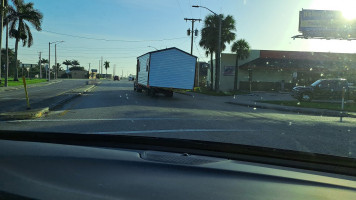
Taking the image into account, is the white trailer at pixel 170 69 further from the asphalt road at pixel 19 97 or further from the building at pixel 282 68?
the building at pixel 282 68

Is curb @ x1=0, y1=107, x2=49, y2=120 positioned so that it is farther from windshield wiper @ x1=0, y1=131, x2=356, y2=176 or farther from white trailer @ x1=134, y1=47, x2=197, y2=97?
white trailer @ x1=134, y1=47, x2=197, y2=97

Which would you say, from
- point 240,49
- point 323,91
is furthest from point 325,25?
point 323,91

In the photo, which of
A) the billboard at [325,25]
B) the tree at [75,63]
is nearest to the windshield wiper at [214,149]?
the billboard at [325,25]

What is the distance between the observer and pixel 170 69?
23344 millimetres

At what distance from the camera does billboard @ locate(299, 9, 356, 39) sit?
3725cm

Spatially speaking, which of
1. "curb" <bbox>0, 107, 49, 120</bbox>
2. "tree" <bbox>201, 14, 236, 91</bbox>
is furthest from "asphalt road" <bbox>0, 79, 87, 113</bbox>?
"tree" <bbox>201, 14, 236, 91</bbox>

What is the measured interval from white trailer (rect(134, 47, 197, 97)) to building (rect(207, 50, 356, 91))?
20106 millimetres

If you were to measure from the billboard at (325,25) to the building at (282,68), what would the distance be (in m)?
5.04

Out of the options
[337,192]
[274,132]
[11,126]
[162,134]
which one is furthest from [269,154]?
[11,126]

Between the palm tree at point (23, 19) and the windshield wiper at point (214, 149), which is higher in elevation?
the palm tree at point (23, 19)

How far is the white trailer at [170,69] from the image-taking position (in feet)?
76.1

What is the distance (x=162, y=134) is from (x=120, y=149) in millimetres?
5463

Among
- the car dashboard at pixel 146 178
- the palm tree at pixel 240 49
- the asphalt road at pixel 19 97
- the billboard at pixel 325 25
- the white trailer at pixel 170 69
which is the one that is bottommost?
the asphalt road at pixel 19 97

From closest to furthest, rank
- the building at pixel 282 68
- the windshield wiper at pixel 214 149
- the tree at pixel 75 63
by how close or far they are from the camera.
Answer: the windshield wiper at pixel 214 149 → the building at pixel 282 68 → the tree at pixel 75 63
